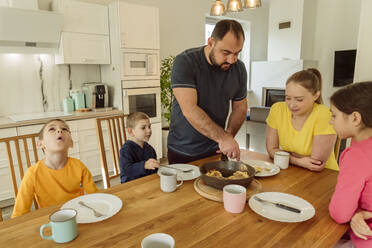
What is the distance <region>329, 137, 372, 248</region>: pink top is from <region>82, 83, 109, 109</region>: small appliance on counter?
303cm

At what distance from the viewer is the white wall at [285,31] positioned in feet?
18.4

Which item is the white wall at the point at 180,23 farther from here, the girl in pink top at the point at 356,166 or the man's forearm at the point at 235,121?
the girl in pink top at the point at 356,166

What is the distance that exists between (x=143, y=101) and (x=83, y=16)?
1.28m

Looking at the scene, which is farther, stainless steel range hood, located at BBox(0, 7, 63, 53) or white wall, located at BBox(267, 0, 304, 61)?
white wall, located at BBox(267, 0, 304, 61)

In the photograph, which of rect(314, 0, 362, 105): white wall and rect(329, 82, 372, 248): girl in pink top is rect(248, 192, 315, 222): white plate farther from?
rect(314, 0, 362, 105): white wall

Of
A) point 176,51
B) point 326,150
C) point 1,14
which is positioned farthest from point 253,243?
point 176,51

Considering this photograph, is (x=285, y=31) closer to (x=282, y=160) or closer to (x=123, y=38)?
(x=123, y=38)

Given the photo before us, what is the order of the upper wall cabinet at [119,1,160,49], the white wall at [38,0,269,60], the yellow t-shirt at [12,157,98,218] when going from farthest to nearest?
the white wall at [38,0,269,60]
the upper wall cabinet at [119,1,160,49]
the yellow t-shirt at [12,157,98,218]

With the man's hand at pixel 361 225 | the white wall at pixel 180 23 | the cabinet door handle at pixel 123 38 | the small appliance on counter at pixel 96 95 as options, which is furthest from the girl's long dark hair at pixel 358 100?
the white wall at pixel 180 23

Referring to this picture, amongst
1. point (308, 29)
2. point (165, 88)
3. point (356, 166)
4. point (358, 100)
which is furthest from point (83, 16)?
point (308, 29)

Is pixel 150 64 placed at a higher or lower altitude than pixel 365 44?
lower

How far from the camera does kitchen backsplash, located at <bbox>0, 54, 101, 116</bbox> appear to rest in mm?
3115

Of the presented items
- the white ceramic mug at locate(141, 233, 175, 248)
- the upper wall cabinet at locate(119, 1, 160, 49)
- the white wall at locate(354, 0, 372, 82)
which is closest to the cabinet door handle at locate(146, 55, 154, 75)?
the upper wall cabinet at locate(119, 1, 160, 49)

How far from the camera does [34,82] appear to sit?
10.8ft
